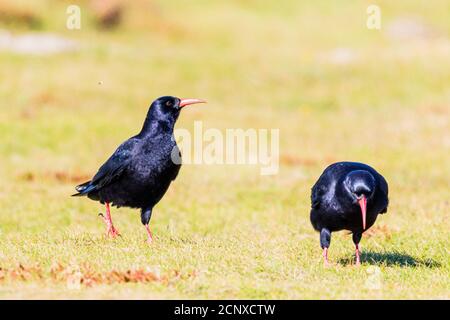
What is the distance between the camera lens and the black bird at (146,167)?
11742mm

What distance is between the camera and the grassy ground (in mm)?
9633

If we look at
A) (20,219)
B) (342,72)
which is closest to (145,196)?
(20,219)

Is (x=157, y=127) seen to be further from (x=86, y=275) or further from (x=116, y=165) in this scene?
(x=86, y=275)

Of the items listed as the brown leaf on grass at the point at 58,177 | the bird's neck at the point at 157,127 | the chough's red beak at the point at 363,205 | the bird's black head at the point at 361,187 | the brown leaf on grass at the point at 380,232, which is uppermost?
the bird's neck at the point at 157,127

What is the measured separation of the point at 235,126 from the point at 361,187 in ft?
55.0

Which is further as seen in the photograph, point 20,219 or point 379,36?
point 379,36

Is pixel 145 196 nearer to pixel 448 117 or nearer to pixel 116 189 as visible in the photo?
pixel 116 189

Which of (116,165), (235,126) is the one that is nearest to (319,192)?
(116,165)

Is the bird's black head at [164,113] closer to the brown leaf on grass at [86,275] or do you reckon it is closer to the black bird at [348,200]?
the black bird at [348,200]

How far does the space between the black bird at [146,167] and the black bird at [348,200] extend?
216 cm

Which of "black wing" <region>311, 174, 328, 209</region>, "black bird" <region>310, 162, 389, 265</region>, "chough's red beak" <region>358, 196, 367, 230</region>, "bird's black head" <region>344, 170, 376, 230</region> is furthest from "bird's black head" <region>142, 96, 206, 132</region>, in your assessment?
Answer: "chough's red beak" <region>358, 196, 367, 230</region>

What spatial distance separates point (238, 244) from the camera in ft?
39.0

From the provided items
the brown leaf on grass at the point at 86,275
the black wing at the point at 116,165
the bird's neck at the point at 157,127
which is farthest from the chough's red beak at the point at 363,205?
the black wing at the point at 116,165
